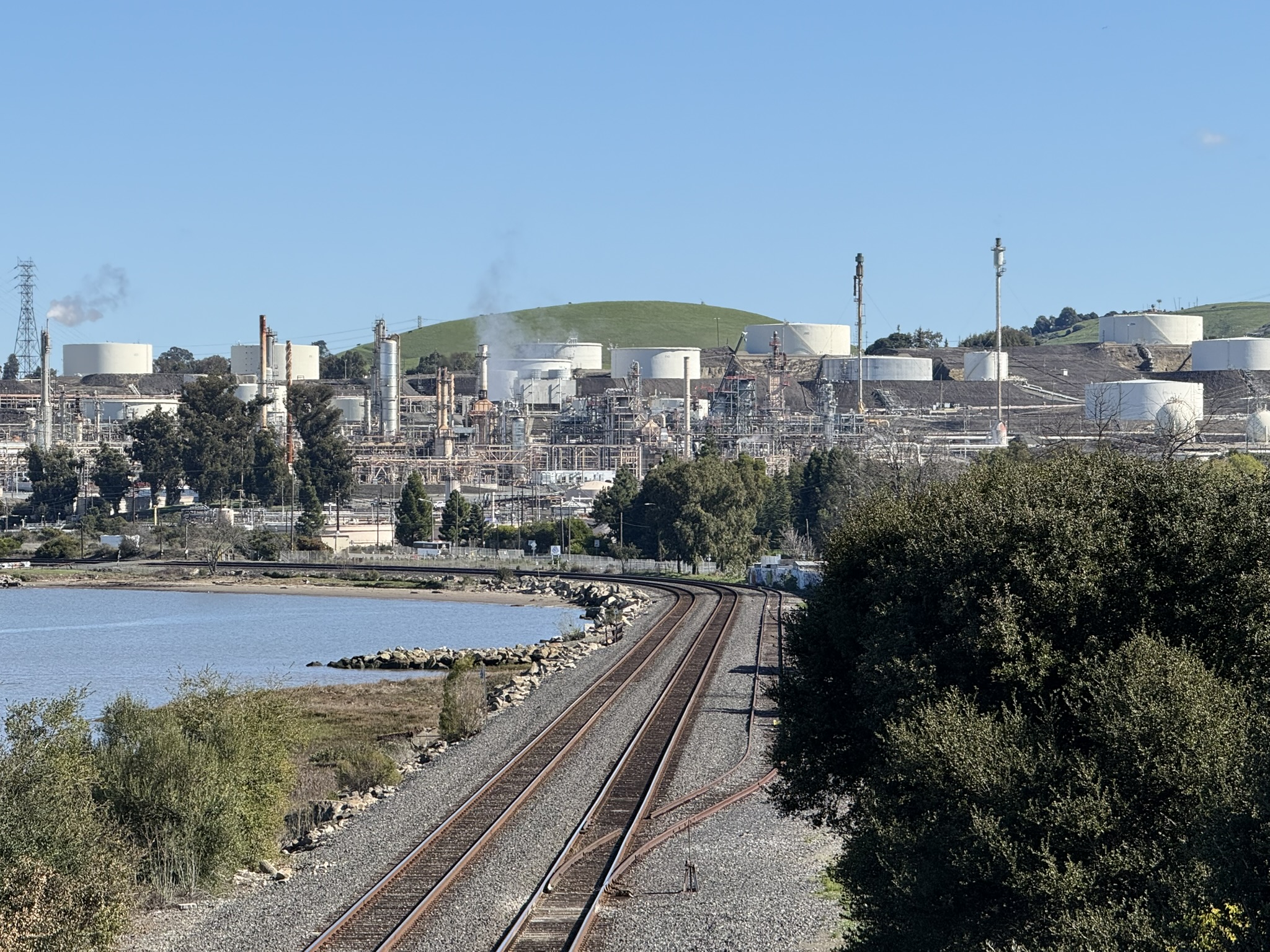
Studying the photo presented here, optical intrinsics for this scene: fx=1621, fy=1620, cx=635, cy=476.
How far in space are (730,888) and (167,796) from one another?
7979mm

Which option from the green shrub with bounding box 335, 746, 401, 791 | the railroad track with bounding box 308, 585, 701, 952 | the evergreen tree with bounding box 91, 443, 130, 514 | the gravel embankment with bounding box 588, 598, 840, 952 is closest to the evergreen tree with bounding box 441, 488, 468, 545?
the evergreen tree with bounding box 91, 443, 130, 514

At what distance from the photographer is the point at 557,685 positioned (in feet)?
142

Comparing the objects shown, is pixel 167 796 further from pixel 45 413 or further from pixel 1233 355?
pixel 1233 355

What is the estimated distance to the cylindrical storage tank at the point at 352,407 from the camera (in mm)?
176750

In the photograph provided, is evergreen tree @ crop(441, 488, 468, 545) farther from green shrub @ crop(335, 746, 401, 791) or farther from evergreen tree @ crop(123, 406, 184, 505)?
green shrub @ crop(335, 746, 401, 791)

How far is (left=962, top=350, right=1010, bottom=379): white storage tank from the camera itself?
613ft

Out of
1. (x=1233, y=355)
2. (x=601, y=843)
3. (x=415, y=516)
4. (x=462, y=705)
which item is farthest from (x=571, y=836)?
(x=1233, y=355)

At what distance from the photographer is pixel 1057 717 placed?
15.0m

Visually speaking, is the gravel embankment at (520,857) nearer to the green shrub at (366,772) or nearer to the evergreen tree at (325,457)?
the green shrub at (366,772)

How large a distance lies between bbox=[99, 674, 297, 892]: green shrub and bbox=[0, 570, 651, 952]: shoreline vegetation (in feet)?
0.07

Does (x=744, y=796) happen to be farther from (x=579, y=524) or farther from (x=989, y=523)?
(x=579, y=524)

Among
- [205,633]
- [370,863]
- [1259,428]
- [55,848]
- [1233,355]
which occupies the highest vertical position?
[1233,355]

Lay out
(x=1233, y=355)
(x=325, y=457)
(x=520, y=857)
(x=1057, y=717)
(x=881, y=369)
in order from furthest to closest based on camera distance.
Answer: (x=881, y=369) → (x=1233, y=355) → (x=325, y=457) → (x=520, y=857) → (x=1057, y=717)

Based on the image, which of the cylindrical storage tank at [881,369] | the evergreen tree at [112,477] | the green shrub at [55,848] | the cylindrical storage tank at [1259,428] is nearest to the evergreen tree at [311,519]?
the evergreen tree at [112,477]
